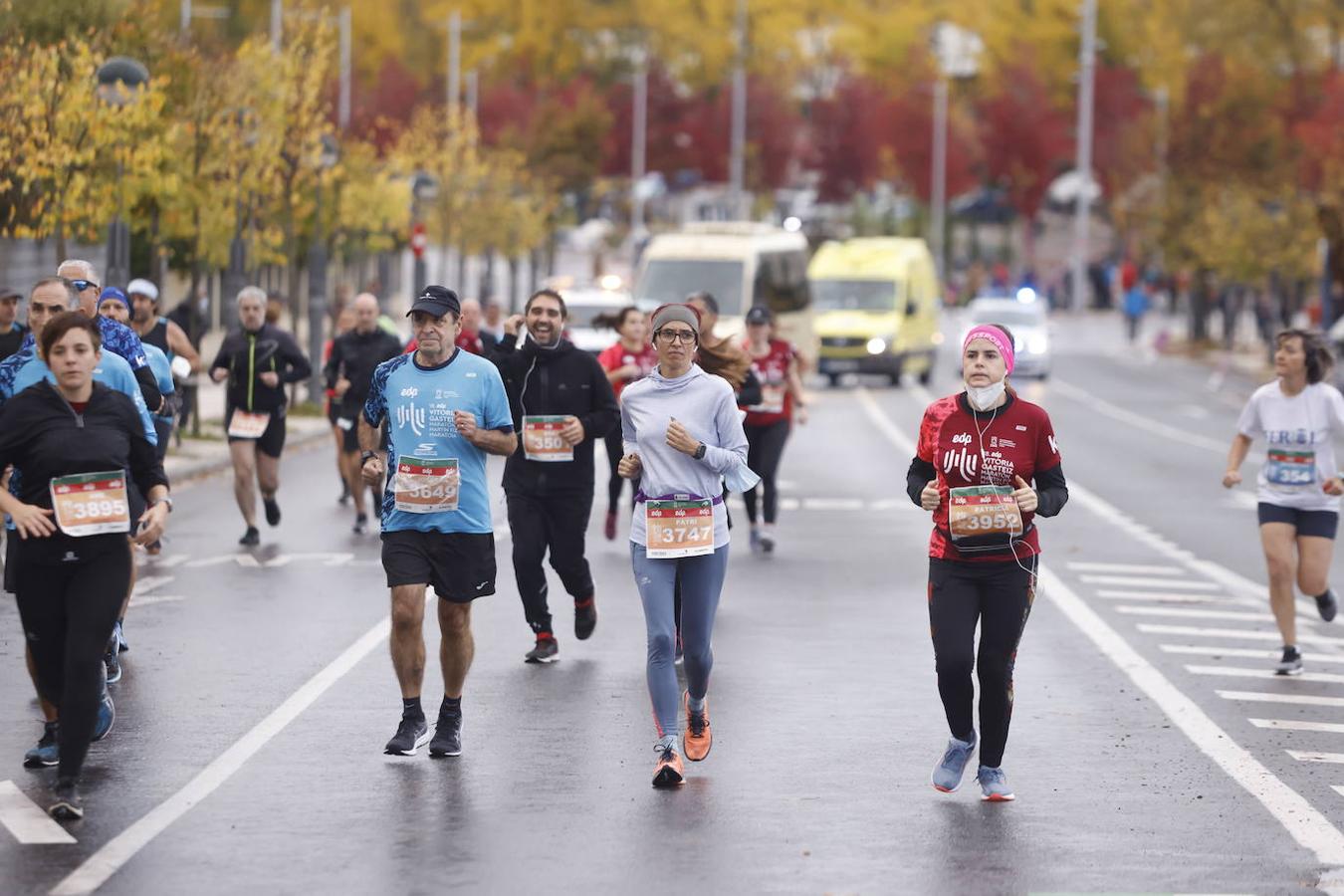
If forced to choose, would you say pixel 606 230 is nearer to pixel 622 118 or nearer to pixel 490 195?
pixel 622 118

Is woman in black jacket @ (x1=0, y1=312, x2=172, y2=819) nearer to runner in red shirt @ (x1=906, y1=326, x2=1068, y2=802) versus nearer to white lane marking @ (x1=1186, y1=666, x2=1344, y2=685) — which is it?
runner in red shirt @ (x1=906, y1=326, x2=1068, y2=802)

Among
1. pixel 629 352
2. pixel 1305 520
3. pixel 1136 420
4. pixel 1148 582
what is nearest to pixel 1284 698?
pixel 1305 520

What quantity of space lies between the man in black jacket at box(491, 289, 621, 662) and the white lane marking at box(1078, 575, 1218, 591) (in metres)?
5.63

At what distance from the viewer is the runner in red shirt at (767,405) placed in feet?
59.5

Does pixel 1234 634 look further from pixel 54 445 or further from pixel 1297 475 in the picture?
pixel 54 445

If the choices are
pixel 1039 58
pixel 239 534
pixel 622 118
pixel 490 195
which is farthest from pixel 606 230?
pixel 239 534

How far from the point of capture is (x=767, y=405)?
1820 centimetres

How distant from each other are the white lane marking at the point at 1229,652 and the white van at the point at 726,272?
2731 centimetres

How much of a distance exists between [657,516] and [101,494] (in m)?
2.09

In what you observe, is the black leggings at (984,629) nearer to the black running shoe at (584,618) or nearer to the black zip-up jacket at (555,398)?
the black zip-up jacket at (555,398)

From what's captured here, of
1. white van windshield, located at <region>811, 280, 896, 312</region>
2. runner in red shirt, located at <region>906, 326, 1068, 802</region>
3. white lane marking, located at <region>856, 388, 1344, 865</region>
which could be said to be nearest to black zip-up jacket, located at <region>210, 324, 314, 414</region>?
white lane marking, located at <region>856, 388, 1344, 865</region>

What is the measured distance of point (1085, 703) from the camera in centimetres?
1186

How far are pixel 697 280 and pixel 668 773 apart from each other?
33.5 metres

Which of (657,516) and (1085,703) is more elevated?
(657,516)
